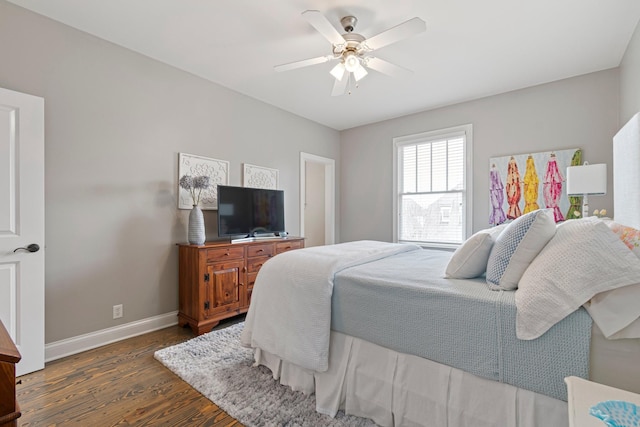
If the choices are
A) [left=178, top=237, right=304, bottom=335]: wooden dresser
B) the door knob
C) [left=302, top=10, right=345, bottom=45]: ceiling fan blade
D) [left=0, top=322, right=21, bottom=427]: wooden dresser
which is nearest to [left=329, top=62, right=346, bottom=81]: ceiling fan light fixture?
[left=302, top=10, right=345, bottom=45]: ceiling fan blade

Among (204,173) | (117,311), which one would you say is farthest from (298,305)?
(204,173)

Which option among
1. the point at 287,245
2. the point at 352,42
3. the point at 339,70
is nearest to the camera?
the point at 352,42

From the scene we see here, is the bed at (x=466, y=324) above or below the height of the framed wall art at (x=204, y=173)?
below

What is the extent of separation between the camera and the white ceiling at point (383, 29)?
88.1 inches

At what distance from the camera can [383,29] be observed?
8.30 ft

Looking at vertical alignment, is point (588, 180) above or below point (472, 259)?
above

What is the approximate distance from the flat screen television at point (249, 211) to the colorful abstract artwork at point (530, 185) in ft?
9.03

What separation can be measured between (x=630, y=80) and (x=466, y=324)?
3.01 m

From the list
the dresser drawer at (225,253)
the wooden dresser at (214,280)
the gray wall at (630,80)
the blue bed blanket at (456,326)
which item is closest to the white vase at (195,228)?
the wooden dresser at (214,280)

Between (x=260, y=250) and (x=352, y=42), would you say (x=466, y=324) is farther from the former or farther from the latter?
(x=260, y=250)

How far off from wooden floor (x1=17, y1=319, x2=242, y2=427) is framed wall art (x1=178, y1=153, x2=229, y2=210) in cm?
152

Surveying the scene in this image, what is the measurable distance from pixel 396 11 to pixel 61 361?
3741 mm

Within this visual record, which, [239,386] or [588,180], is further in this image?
[588,180]

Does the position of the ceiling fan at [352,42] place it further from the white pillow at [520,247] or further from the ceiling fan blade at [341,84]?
the white pillow at [520,247]
